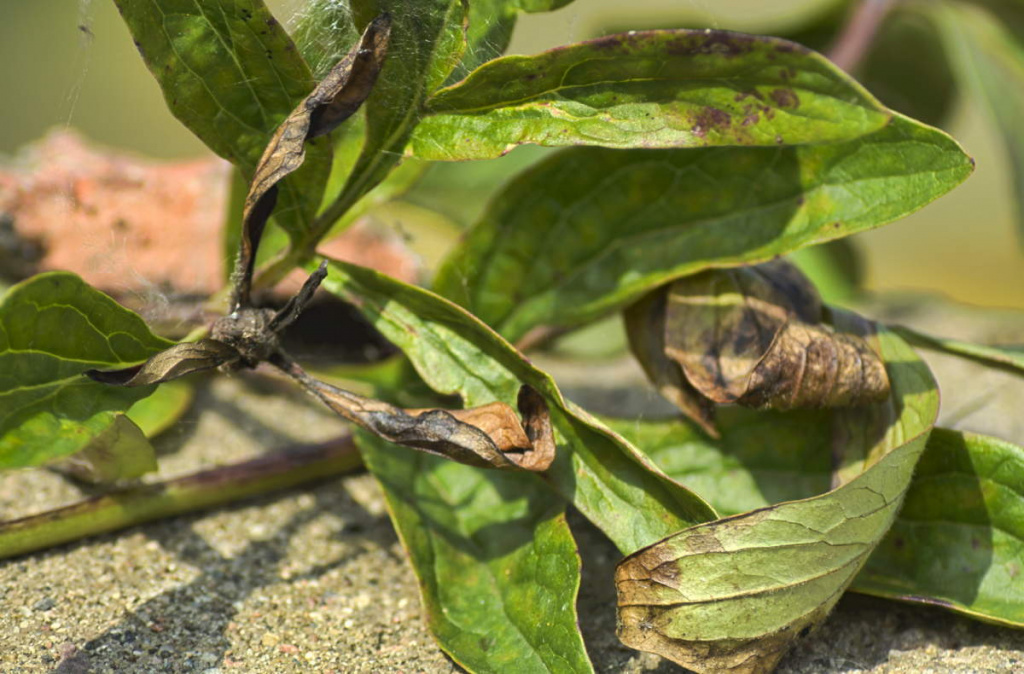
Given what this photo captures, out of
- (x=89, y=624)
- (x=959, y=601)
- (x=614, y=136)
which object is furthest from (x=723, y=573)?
(x=89, y=624)

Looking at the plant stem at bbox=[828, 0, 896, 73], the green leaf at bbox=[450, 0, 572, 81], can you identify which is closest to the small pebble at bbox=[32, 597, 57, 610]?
the green leaf at bbox=[450, 0, 572, 81]

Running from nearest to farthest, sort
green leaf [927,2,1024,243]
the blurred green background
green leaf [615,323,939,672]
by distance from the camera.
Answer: green leaf [615,323,939,672] < green leaf [927,2,1024,243] < the blurred green background

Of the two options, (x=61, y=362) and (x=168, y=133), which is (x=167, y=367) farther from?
(x=168, y=133)

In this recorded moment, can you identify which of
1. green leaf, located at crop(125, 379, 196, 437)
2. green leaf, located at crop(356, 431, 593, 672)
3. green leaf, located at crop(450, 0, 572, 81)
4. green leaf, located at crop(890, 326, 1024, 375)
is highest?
green leaf, located at crop(450, 0, 572, 81)

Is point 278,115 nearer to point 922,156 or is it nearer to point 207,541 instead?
point 207,541

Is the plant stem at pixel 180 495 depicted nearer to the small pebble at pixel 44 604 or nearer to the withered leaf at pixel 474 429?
the small pebble at pixel 44 604

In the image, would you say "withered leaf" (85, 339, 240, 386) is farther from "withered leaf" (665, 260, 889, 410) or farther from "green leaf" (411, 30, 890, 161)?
"withered leaf" (665, 260, 889, 410)
